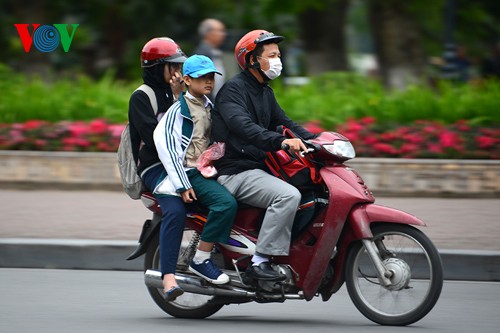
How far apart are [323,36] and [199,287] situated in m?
15.4

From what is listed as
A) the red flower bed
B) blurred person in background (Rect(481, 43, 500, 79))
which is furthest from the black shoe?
blurred person in background (Rect(481, 43, 500, 79))

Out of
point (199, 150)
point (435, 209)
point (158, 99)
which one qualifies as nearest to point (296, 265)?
point (199, 150)

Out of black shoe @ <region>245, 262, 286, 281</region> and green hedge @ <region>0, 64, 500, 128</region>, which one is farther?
green hedge @ <region>0, 64, 500, 128</region>

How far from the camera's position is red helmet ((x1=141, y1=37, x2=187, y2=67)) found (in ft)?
21.2

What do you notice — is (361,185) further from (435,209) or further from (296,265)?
(435,209)

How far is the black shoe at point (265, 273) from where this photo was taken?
624 centimetres

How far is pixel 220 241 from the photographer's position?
6.32 m

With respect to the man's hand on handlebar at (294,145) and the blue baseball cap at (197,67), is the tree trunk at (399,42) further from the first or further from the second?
the man's hand on handlebar at (294,145)

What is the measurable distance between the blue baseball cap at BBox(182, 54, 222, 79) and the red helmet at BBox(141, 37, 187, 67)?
0.22 m

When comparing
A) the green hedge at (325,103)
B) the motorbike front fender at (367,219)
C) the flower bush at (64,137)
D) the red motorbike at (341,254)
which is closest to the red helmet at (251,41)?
the red motorbike at (341,254)

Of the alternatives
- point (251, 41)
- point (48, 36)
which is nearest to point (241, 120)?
point (251, 41)

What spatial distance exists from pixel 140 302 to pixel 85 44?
2567 cm

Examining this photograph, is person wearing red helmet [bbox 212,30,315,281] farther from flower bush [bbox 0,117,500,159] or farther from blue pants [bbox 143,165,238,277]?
flower bush [bbox 0,117,500,159]

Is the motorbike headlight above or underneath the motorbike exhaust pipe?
above
